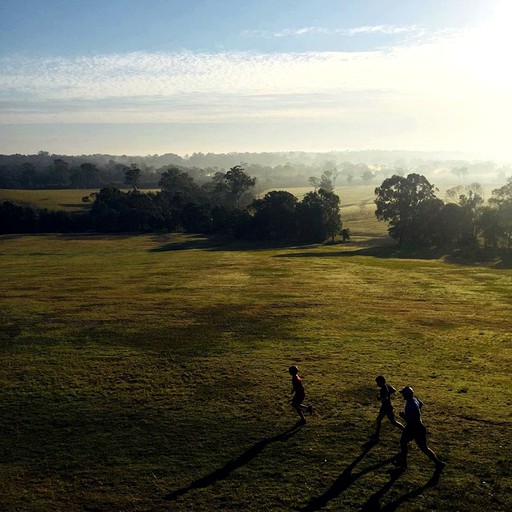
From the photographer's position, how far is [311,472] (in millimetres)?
19062

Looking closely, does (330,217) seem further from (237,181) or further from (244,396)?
(244,396)

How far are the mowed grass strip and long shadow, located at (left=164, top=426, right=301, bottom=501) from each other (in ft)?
0.22

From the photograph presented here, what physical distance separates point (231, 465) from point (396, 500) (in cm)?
605

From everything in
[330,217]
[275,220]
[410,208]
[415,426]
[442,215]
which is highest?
[410,208]

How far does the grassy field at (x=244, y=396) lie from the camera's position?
18078 mm

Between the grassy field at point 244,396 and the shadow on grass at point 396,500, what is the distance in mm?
54

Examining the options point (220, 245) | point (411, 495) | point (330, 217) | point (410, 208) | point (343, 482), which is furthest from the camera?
point (330, 217)

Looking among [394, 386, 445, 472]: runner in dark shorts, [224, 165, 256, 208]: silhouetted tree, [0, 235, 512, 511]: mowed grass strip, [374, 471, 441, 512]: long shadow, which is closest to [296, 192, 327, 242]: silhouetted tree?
[224, 165, 256, 208]: silhouetted tree

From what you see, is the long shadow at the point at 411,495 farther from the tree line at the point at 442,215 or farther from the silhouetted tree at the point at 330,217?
the silhouetted tree at the point at 330,217

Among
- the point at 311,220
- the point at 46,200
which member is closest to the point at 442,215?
the point at 311,220

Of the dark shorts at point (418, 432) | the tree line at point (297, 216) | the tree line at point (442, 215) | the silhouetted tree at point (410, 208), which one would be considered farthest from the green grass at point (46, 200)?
the dark shorts at point (418, 432)

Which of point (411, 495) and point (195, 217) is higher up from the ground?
point (195, 217)

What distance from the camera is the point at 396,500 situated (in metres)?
17.1

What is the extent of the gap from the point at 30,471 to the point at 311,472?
34.3 feet
